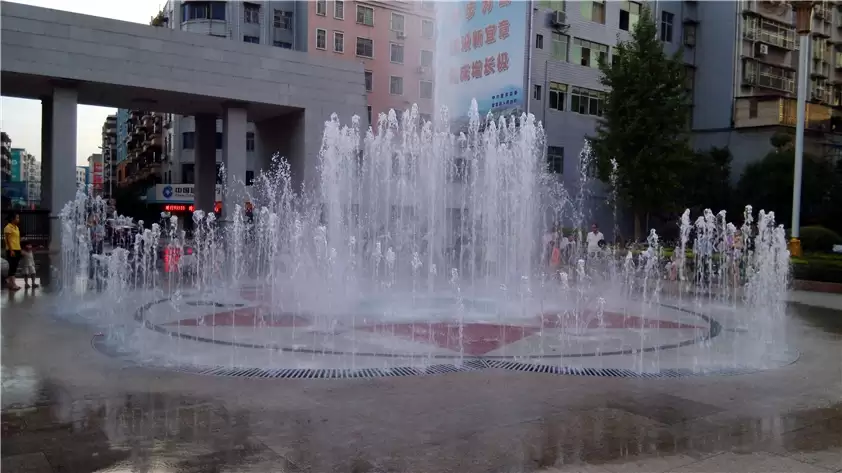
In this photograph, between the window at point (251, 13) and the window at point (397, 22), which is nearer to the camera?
the window at point (251, 13)

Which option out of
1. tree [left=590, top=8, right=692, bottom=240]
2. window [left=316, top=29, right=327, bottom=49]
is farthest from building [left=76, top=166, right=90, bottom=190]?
tree [left=590, top=8, right=692, bottom=240]

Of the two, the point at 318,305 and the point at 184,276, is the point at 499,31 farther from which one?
the point at 318,305

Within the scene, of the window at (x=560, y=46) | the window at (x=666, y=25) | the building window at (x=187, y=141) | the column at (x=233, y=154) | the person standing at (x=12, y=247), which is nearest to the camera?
the person standing at (x=12, y=247)

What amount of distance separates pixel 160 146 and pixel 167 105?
25025 mm

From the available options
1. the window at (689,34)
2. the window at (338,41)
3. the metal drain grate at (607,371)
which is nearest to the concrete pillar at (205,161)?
the window at (338,41)

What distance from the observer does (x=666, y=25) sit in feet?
107

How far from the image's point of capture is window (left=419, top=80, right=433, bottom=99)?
36562 mm

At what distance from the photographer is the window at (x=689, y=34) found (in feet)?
109

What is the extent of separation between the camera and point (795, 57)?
35.4 metres

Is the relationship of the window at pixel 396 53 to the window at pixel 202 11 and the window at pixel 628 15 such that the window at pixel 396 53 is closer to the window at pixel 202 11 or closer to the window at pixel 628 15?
the window at pixel 202 11

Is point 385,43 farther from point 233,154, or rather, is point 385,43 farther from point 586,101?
point 233,154

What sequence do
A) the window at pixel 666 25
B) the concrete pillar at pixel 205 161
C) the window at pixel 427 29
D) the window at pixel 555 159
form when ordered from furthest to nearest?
the window at pixel 427 29 < the window at pixel 666 25 < the window at pixel 555 159 < the concrete pillar at pixel 205 161

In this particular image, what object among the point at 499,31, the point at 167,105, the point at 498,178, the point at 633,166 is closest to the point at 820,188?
the point at 633,166

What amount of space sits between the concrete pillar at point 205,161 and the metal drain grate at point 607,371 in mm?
19790
